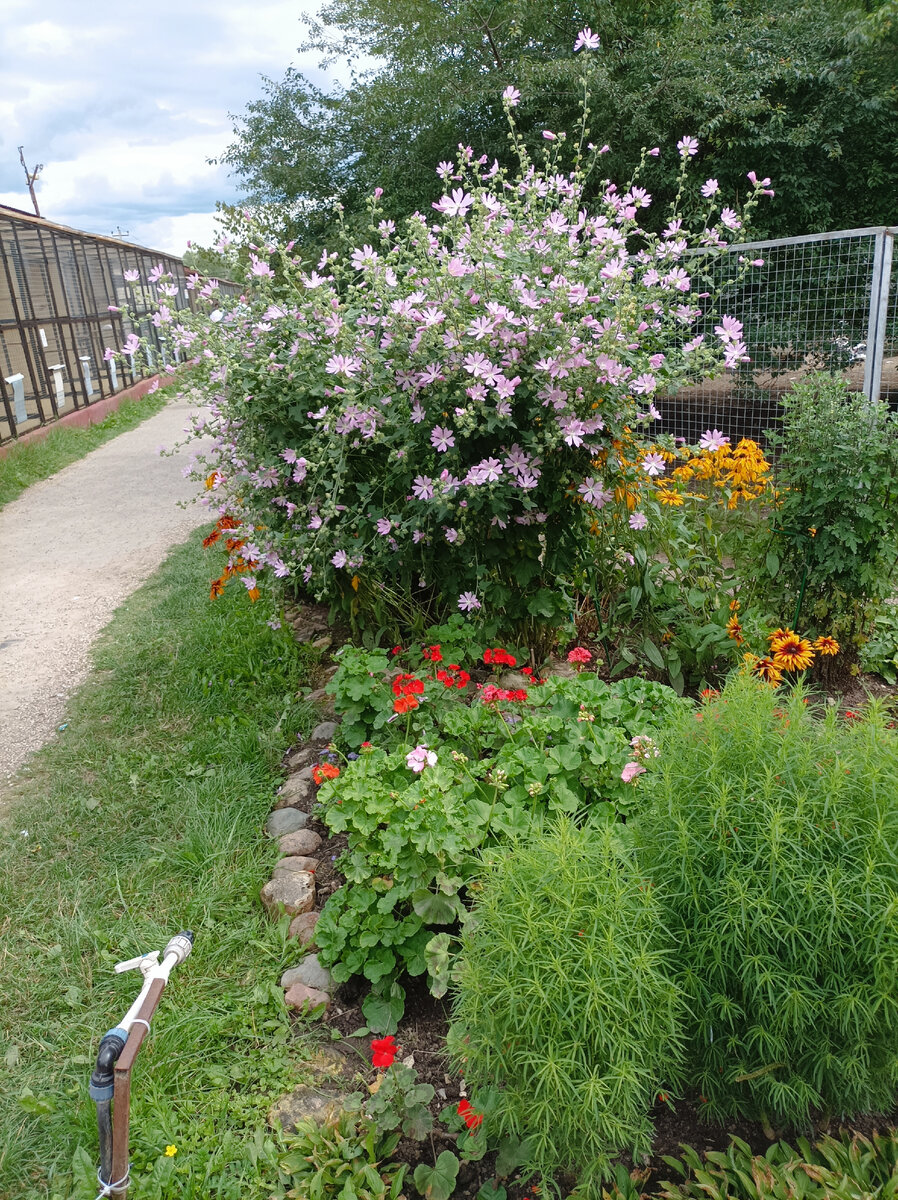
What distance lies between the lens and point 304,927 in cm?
227

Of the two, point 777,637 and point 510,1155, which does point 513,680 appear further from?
point 510,1155

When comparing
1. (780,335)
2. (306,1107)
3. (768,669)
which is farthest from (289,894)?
(780,335)

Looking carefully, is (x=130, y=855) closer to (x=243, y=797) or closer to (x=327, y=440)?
(x=243, y=797)

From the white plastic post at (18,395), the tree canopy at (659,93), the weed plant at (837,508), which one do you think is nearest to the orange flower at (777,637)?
the weed plant at (837,508)

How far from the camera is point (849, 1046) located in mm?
1432

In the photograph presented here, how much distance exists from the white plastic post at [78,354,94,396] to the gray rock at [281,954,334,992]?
1151cm

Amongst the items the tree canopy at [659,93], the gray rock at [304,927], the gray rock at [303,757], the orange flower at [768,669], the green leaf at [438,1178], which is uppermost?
the tree canopy at [659,93]

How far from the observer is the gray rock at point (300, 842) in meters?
2.55

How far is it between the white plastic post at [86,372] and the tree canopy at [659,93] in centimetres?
376

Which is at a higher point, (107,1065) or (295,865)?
(107,1065)

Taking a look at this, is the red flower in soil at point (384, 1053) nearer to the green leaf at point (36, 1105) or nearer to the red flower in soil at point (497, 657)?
the green leaf at point (36, 1105)

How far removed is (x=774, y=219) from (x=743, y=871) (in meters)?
8.44

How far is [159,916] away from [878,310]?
521 centimetres

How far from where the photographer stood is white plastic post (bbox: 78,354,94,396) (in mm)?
11877
